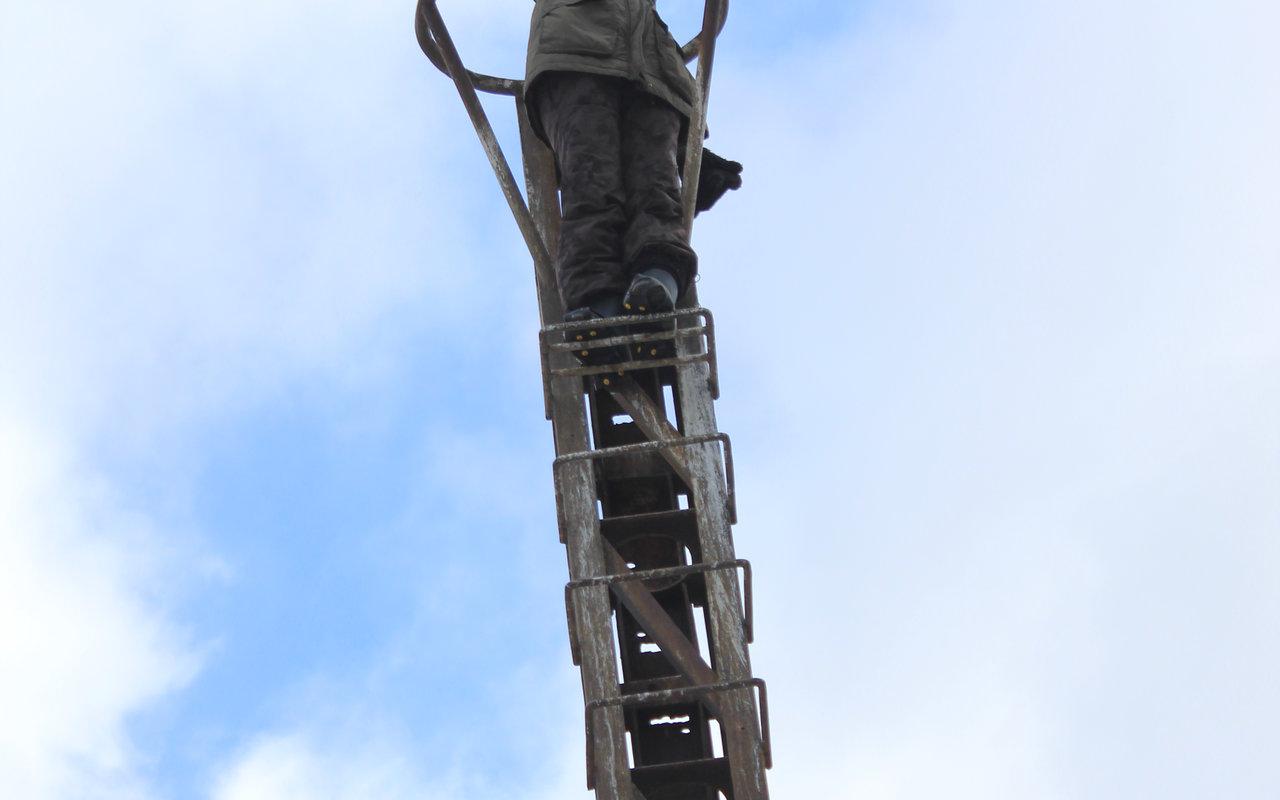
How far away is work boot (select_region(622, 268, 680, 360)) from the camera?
6.58m

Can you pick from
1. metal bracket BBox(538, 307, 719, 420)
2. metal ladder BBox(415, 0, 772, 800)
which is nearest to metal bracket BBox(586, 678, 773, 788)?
metal ladder BBox(415, 0, 772, 800)

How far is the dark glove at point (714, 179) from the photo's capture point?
25.6 ft

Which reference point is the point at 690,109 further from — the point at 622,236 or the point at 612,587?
the point at 612,587

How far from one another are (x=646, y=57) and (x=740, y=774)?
326 cm

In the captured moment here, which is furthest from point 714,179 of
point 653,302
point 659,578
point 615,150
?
point 659,578

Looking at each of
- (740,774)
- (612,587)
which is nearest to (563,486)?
(612,587)

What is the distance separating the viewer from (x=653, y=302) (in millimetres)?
6613

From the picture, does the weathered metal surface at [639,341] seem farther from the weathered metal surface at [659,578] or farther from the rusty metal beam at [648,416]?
the weathered metal surface at [659,578]

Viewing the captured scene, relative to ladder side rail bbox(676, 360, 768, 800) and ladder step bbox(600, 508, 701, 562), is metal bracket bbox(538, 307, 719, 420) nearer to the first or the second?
ladder side rail bbox(676, 360, 768, 800)

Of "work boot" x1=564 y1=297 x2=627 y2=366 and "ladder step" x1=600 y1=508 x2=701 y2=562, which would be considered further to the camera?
"work boot" x1=564 y1=297 x2=627 y2=366

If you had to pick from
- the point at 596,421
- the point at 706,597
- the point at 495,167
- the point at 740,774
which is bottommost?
the point at 740,774

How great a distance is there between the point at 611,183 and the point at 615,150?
0.20m

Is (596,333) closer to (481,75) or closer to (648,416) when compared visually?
(648,416)

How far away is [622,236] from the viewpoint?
276 inches
